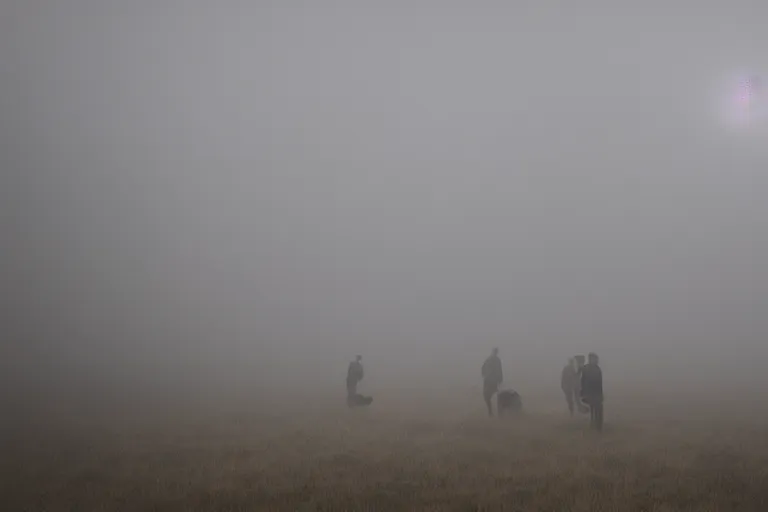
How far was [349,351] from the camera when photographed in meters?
→ 64.8

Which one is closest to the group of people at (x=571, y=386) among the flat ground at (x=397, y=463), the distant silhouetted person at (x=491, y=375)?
the distant silhouetted person at (x=491, y=375)

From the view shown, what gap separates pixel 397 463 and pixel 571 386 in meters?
11.2

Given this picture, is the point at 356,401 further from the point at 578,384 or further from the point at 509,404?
the point at 578,384

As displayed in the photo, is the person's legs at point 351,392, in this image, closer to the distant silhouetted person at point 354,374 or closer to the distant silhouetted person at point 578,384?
the distant silhouetted person at point 354,374

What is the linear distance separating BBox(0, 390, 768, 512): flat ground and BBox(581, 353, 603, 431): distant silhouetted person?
1.81 feet

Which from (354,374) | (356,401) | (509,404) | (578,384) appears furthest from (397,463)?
(356,401)

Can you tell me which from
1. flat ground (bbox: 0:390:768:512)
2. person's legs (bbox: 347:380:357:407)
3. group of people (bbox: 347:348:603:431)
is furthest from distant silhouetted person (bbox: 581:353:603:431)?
person's legs (bbox: 347:380:357:407)

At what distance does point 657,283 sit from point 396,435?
92.8m

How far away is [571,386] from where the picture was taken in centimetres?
2211

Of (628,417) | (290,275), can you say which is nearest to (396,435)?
(628,417)

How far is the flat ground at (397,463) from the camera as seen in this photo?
412 inches

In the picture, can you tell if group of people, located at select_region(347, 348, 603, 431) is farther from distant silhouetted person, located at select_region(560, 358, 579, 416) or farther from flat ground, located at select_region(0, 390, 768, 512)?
flat ground, located at select_region(0, 390, 768, 512)

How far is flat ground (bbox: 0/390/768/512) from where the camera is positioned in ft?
34.3

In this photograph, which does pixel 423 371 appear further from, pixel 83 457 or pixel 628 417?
pixel 83 457
